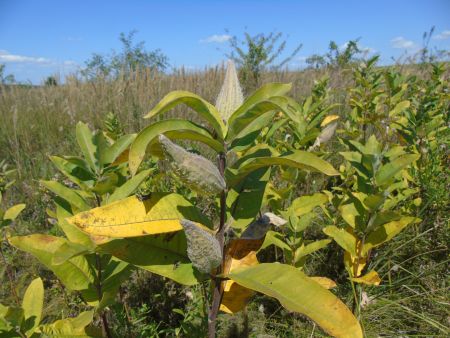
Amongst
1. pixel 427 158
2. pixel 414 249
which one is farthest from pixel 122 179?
pixel 427 158

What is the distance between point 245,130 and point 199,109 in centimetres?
13

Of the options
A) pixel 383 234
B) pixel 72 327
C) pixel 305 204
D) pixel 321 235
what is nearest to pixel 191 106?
pixel 72 327

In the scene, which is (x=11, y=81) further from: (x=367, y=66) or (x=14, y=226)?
(x=367, y=66)

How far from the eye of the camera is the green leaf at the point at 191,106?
639mm

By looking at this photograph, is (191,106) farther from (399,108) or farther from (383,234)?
(399,108)

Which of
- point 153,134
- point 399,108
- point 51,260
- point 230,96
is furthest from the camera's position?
point 399,108

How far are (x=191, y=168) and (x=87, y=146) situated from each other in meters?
0.66

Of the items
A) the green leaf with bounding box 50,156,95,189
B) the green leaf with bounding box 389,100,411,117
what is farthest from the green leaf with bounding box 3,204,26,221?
the green leaf with bounding box 389,100,411,117

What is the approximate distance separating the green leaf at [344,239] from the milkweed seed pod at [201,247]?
943 millimetres

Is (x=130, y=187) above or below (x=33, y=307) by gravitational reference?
above

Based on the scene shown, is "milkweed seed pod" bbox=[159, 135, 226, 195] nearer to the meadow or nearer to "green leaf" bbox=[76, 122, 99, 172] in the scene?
the meadow

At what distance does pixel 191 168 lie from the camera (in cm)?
66

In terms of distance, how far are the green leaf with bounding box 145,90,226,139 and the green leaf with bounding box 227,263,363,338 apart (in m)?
0.32

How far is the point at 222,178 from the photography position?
28.9 inches
